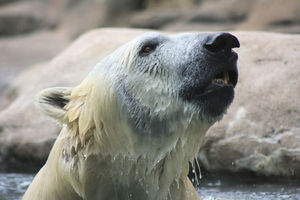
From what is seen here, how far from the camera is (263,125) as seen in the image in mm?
3824

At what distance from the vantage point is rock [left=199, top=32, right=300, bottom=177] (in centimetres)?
370

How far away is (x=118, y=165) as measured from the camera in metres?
2.53

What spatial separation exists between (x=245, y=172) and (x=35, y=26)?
7.96 meters

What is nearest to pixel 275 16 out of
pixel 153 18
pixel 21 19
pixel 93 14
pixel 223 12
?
pixel 223 12

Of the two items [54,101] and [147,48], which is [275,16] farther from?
[54,101]

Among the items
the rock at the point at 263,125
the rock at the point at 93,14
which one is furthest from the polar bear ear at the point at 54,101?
the rock at the point at 93,14

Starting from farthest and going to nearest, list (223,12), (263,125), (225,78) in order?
(223,12) < (263,125) < (225,78)

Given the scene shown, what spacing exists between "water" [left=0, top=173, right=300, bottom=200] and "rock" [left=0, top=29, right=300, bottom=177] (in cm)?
11

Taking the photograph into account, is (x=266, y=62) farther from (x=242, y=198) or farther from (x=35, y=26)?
(x=35, y=26)

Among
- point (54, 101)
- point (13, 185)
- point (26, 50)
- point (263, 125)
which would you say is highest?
point (26, 50)

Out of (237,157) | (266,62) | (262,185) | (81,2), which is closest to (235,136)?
(237,157)

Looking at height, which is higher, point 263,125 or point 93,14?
point 93,14

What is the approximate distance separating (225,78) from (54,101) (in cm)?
96

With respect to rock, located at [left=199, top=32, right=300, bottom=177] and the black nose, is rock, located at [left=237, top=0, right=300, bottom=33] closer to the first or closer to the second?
rock, located at [left=199, top=32, right=300, bottom=177]
